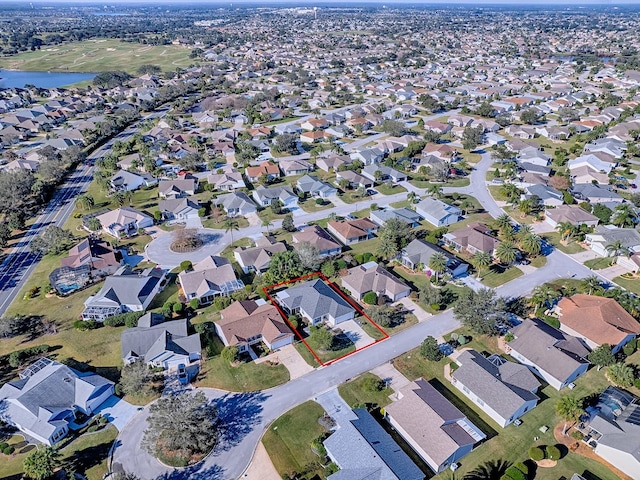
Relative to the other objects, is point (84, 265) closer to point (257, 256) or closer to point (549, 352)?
point (257, 256)

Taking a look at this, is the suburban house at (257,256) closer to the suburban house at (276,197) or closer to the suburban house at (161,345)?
the suburban house at (161,345)

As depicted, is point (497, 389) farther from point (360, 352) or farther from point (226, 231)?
point (226, 231)

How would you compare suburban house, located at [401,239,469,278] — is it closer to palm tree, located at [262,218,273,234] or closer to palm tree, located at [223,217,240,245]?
palm tree, located at [262,218,273,234]

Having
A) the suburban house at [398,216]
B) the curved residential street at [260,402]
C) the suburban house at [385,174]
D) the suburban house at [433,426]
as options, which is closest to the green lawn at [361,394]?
the curved residential street at [260,402]

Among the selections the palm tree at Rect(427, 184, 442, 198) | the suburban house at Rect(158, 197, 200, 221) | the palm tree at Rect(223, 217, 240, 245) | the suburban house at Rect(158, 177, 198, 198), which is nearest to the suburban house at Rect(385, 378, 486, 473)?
the palm tree at Rect(223, 217, 240, 245)

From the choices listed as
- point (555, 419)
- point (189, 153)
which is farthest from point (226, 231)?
point (555, 419)

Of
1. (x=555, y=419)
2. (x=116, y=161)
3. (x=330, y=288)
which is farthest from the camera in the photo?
(x=116, y=161)

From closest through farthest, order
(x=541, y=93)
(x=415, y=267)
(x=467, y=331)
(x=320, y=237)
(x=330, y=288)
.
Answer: (x=467, y=331)
(x=330, y=288)
(x=415, y=267)
(x=320, y=237)
(x=541, y=93)
